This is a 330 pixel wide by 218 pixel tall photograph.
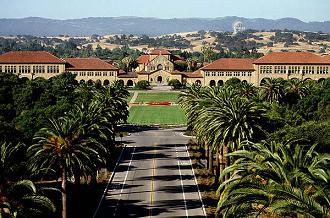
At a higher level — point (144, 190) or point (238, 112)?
point (238, 112)

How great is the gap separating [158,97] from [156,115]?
1250 inches

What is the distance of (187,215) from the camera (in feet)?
142

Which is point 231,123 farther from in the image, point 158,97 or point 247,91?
point 158,97

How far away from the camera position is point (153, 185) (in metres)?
52.7

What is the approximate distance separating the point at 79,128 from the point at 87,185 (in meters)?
13.0

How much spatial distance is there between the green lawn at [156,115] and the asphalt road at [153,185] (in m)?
22.1

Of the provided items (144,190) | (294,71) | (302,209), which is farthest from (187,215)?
(294,71)

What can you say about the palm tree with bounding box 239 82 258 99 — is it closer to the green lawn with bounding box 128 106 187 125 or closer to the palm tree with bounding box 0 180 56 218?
the green lawn with bounding box 128 106 187 125

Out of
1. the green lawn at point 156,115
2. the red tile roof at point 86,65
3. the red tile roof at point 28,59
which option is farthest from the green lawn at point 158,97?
the red tile roof at point 28,59

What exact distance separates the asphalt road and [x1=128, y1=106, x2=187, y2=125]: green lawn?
72.5 ft

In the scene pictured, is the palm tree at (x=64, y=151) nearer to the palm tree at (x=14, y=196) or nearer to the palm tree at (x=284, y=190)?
the palm tree at (x=14, y=196)

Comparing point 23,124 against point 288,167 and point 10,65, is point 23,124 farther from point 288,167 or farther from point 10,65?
point 10,65

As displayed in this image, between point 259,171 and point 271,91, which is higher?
point 259,171

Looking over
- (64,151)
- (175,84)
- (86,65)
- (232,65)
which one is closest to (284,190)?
(64,151)
